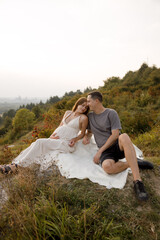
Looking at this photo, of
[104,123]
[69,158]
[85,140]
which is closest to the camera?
[104,123]

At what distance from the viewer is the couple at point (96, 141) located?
9.83 ft

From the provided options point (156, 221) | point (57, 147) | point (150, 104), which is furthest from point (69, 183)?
point (150, 104)

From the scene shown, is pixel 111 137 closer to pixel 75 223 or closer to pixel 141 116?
pixel 75 223

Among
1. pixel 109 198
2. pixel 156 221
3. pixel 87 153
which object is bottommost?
pixel 156 221

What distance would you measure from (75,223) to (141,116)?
5.65m

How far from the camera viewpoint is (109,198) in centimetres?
260

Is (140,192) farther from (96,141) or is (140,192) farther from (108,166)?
(96,141)

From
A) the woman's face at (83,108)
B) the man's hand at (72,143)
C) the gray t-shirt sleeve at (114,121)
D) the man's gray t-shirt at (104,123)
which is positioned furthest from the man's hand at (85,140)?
the gray t-shirt sleeve at (114,121)

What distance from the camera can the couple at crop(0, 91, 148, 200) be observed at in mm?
2997

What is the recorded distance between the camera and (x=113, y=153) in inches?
129

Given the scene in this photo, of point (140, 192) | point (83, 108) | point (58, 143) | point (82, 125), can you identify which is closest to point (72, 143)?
point (58, 143)

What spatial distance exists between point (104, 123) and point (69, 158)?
1.06 metres

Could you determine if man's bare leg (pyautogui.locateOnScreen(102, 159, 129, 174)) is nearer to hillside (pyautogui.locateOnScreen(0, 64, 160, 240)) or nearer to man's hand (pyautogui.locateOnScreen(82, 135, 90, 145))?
hillside (pyautogui.locateOnScreen(0, 64, 160, 240))

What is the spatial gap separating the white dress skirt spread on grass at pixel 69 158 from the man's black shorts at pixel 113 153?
26 centimetres
